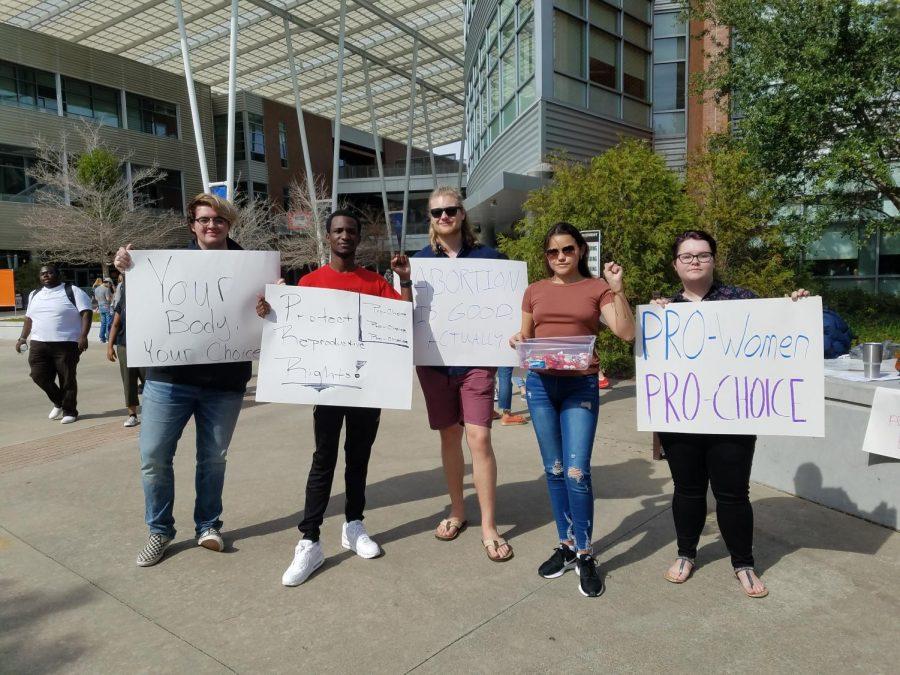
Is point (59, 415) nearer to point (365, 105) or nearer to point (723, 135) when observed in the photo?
point (723, 135)

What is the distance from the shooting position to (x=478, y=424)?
343cm

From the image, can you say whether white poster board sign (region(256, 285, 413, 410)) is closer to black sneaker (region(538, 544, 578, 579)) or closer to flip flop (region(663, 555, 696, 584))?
black sneaker (region(538, 544, 578, 579))

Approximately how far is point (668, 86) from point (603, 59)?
271 cm

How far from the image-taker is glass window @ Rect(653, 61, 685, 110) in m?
17.3

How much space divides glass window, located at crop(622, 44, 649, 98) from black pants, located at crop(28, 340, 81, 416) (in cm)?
1451

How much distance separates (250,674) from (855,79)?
10279 millimetres

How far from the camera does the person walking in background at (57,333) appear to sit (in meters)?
7.46

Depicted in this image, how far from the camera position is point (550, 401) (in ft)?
10.3

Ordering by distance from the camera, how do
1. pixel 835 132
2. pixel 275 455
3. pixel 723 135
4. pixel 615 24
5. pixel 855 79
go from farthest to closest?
pixel 615 24 < pixel 723 135 < pixel 835 132 < pixel 855 79 < pixel 275 455

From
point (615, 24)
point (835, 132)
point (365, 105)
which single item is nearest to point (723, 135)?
point (835, 132)

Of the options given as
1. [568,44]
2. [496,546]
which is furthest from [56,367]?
[568,44]

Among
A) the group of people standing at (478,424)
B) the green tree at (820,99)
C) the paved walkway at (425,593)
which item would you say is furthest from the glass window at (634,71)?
the group of people standing at (478,424)

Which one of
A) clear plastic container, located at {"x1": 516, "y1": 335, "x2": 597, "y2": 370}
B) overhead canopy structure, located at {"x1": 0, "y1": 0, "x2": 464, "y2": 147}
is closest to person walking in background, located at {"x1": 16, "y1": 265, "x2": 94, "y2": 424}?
clear plastic container, located at {"x1": 516, "y1": 335, "x2": 597, "y2": 370}

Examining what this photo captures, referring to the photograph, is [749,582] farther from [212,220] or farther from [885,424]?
[212,220]
